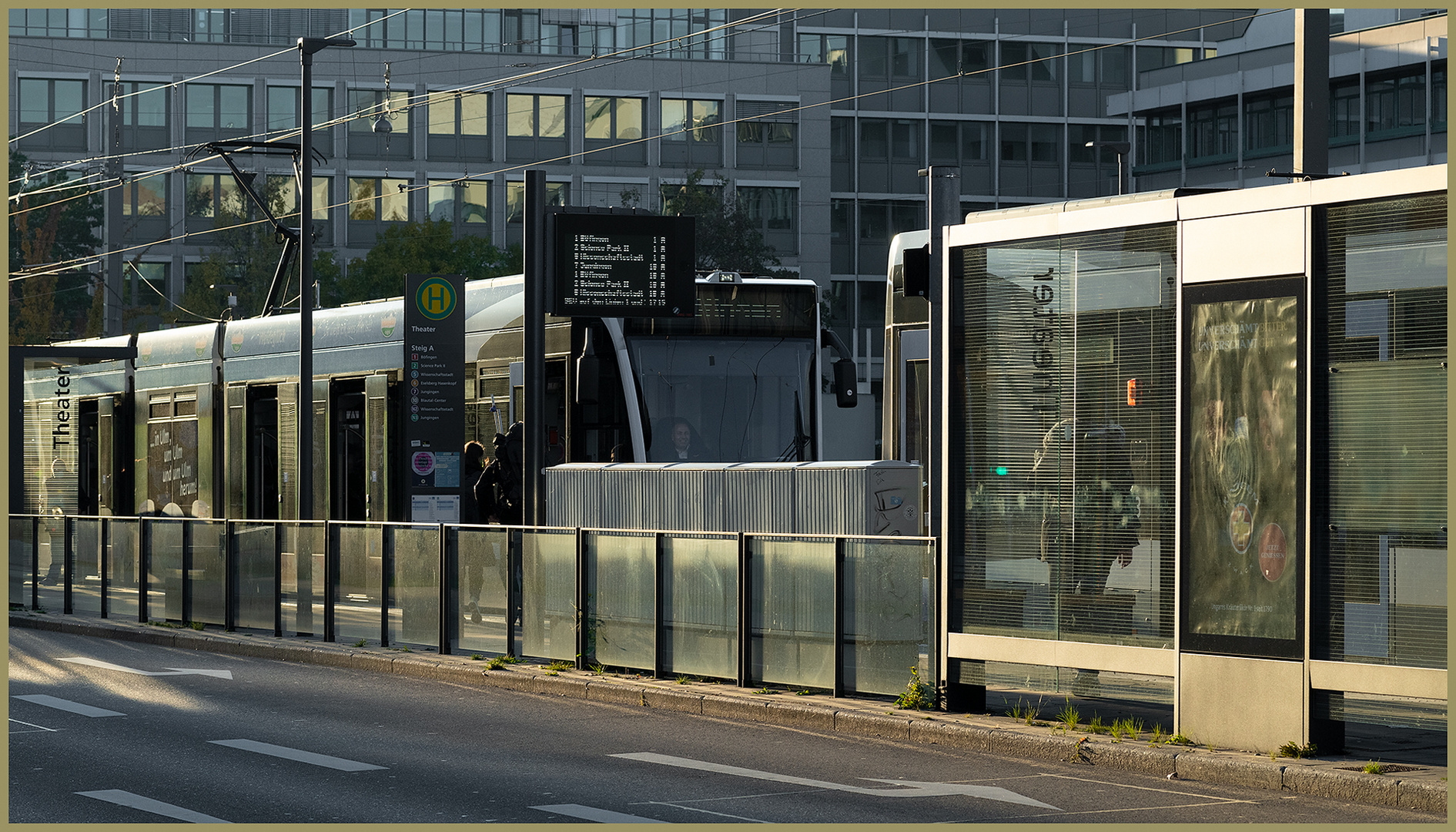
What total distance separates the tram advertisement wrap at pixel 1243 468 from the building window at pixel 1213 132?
5294cm

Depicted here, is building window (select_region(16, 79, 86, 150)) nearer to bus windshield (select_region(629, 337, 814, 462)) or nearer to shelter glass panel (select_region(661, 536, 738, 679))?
bus windshield (select_region(629, 337, 814, 462))

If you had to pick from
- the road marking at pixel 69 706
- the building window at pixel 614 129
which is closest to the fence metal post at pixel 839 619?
the road marking at pixel 69 706

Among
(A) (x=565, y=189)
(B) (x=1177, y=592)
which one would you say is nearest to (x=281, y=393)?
(B) (x=1177, y=592)

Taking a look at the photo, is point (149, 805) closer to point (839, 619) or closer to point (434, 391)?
point (839, 619)

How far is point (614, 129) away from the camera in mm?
71250

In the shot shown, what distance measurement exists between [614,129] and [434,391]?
51.0 metres

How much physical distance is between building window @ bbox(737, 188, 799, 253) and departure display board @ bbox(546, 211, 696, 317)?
174 ft

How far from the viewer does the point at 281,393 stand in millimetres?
26406

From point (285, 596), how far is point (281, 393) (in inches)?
314

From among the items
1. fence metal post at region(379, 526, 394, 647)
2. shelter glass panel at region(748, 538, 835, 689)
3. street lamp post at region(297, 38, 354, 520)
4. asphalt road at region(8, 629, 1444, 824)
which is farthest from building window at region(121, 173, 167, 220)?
shelter glass panel at region(748, 538, 835, 689)

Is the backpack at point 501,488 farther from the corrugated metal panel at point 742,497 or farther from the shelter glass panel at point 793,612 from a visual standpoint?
the shelter glass panel at point 793,612

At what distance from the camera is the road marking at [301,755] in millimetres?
10469

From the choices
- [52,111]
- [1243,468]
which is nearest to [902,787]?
[1243,468]

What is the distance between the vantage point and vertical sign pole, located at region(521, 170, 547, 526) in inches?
650
